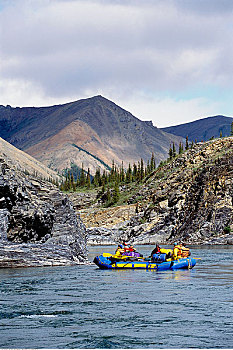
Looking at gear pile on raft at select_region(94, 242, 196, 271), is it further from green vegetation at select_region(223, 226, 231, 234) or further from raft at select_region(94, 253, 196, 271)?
green vegetation at select_region(223, 226, 231, 234)

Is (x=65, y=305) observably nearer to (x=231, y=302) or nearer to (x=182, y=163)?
(x=231, y=302)

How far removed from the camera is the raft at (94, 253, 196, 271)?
1848 inches

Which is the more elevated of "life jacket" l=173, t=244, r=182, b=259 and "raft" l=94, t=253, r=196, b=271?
"life jacket" l=173, t=244, r=182, b=259

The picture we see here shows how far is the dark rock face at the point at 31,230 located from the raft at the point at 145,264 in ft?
9.97

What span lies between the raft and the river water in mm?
3854

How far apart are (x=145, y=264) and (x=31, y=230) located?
11.9 metres

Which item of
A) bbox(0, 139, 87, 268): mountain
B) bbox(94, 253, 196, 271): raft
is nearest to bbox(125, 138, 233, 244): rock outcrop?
bbox(0, 139, 87, 268): mountain

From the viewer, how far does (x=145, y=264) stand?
47.9 m

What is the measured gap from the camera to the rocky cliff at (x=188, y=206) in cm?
11073

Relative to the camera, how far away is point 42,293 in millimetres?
31391

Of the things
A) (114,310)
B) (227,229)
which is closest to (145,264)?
(114,310)

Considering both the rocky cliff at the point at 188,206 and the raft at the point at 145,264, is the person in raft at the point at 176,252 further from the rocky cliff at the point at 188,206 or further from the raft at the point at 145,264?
the rocky cliff at the point at 188,206

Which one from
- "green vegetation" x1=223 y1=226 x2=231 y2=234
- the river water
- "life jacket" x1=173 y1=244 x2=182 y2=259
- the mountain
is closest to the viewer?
the river water

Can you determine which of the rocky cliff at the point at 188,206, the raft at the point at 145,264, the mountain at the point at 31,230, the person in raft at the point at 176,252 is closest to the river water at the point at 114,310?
the mountain at the point at 31,230
